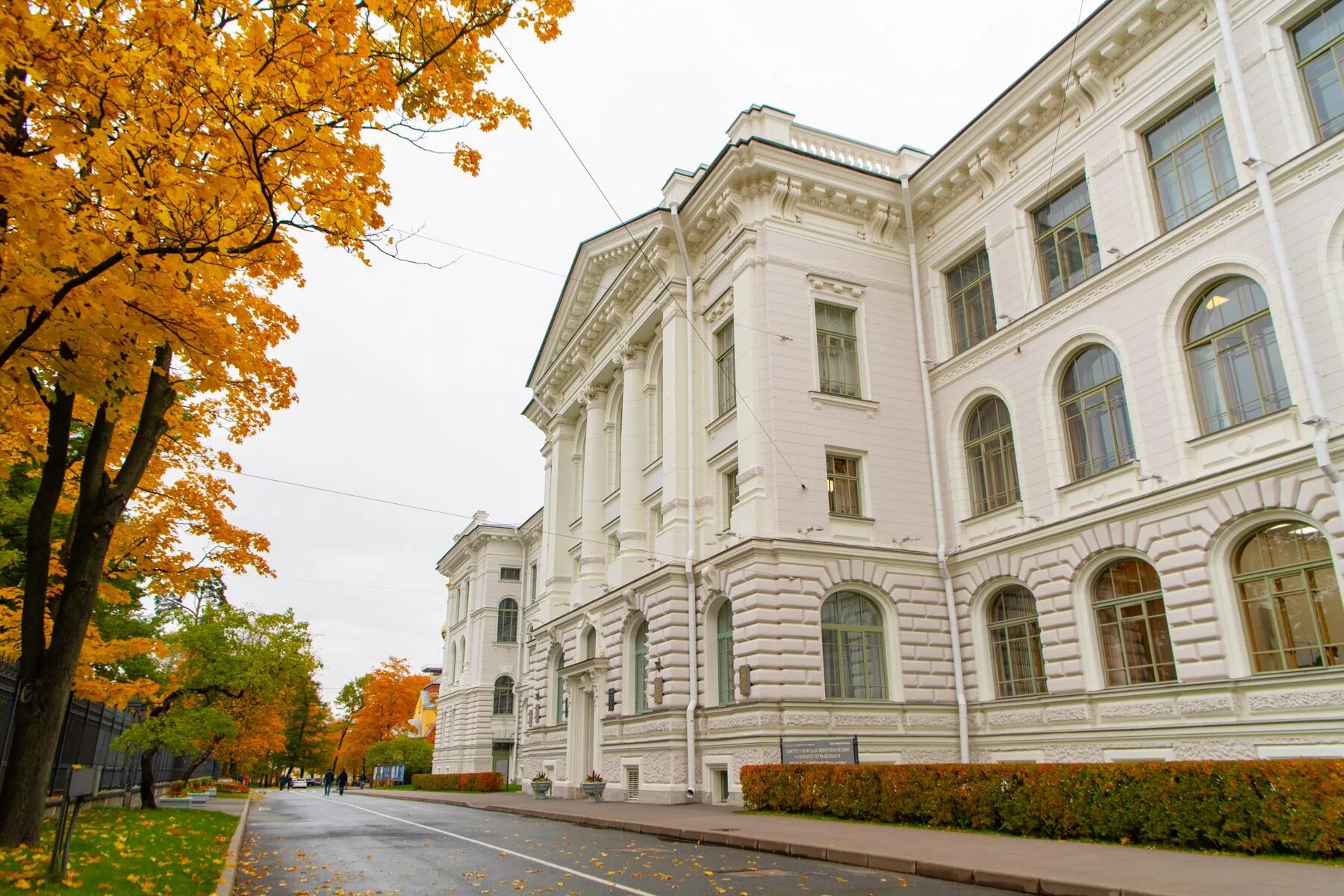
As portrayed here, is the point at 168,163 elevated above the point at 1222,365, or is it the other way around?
the point at 1222,365

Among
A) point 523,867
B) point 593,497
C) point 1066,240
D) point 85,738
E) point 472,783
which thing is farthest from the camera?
point 472,783

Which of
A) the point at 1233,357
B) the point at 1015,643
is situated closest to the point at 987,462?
the point at 1015,643

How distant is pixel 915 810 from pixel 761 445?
433 inches

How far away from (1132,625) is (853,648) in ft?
22.7

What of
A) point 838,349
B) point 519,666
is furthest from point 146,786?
point 519,666

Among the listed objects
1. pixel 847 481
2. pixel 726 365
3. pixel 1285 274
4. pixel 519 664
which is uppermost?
pixel 726 365

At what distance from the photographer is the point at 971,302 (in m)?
26.3

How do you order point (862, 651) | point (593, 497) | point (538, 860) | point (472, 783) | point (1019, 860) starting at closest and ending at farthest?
point (1019, 860) < point (538, 860) < point (862, 651) < point (593, 497) < point (472, 783)

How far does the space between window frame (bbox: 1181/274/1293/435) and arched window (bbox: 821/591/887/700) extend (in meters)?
9.40

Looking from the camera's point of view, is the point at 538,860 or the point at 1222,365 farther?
the point at 1222,365

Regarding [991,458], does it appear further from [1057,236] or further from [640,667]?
[640,667]

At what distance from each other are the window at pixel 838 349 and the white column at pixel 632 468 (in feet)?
26.9

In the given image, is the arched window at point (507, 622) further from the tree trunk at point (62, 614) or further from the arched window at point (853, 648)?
the tree trunk at point (62, 614)

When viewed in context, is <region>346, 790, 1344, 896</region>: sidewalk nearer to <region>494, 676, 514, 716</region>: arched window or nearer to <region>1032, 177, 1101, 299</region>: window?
<region>1032, 177, 1101, 299</region>: window
